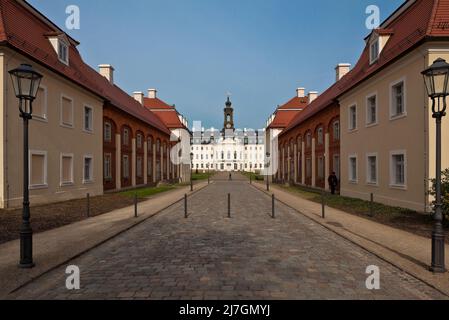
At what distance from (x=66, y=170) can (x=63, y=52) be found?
7.44 meters

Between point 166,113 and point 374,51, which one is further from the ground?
point 166,113

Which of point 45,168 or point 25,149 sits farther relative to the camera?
point 45,168

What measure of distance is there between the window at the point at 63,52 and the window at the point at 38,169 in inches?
258

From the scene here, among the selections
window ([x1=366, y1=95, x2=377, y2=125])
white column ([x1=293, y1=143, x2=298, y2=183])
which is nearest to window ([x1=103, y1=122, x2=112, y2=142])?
window ([x1=366, y1=95, x2=377, y2=125])

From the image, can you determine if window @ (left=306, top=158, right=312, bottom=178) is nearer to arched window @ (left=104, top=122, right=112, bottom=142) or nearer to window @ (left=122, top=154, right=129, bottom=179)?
window @ (left=122, top=154, right=129, bottom=179)

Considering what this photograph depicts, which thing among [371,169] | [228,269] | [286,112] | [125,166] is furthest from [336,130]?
[286,112]

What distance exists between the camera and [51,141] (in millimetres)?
16266

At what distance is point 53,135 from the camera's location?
53.9 ft

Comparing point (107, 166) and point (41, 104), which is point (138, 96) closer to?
point (107, 166)

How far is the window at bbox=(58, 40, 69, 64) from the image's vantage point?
706 inches

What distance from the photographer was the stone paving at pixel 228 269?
4.60 meters

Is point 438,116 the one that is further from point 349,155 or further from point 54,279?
point 349,155

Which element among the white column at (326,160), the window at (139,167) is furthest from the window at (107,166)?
the white column at (326,160)
